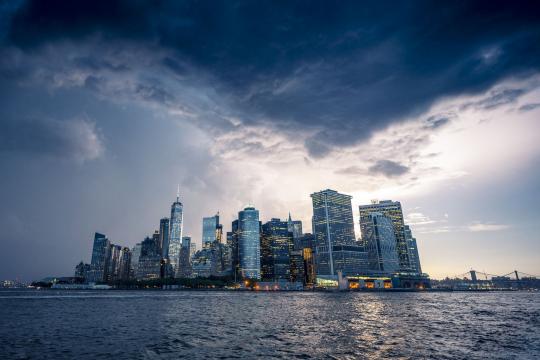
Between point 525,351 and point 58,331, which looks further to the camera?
point 58,331

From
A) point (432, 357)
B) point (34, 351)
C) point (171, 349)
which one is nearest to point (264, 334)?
point (171, 349)

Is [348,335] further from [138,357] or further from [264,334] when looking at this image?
[138,357]

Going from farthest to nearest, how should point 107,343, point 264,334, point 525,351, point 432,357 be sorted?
point 264,334
point 107,343
point 525,351
point 432,357

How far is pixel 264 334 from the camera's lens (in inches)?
2005

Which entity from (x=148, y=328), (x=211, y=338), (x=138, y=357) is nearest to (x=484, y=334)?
(x=211, y=338)

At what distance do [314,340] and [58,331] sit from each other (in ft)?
141

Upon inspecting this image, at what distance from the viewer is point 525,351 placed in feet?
127

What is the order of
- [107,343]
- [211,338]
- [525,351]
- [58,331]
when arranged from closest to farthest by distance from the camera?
[525,351], [107,343], [211,338], [58,331]

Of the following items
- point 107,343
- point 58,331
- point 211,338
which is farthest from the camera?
point 58,331

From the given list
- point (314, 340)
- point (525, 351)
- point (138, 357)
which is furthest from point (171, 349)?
point (525, 351)

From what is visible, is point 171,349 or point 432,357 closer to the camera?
point 432,357

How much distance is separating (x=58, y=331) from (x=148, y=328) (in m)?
14.3

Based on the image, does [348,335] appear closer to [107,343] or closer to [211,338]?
[211,338]

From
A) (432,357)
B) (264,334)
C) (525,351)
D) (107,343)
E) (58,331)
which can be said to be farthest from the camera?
(58,331)
